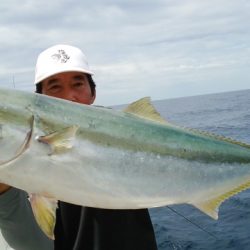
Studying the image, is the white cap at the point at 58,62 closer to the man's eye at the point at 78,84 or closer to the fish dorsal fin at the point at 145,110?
the man's eye at the point at 78,84

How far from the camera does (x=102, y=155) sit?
2.55m

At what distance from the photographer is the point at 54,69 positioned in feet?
12.2

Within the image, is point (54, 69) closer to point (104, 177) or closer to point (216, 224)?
point (104, 177)

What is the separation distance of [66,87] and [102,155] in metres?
1.38

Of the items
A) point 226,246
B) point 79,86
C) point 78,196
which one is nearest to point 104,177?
point 78,196

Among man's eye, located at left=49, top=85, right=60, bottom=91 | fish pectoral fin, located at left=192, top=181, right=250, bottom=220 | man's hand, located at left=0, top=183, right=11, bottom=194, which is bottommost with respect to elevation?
fish pectoral fin, located at left=192, top=181, right=250, bottom=220

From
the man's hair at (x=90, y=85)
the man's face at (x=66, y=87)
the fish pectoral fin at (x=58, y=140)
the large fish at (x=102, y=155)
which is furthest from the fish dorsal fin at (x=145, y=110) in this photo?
the man's hair at (x=90, y=85)

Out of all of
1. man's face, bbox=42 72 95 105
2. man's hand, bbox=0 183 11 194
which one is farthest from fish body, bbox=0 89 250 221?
man's face, bbox=42 72 95 105

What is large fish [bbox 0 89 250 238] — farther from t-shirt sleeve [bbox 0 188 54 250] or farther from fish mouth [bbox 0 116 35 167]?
t-shirt sleeve [bbox 0 188 54 250]

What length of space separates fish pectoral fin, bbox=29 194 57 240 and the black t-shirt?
1.03 m

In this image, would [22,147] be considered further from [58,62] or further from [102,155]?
[58,62]

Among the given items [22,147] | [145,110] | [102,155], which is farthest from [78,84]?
[22,147]

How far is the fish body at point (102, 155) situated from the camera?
2.39 meters

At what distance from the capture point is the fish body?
7.84 feet
